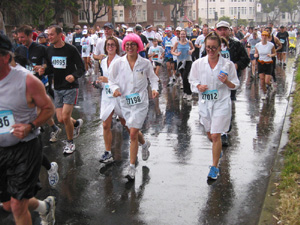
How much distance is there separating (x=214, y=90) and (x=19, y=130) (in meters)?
2.91

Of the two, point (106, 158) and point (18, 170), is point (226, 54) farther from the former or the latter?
point (18, 170)

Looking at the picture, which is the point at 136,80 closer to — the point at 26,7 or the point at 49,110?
the point at 49,110

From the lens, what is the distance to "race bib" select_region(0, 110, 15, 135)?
10.8 ft

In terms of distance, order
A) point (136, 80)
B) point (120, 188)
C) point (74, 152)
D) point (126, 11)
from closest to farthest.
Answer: point (120, 188)
point (136, 80)
point (74, 152)
point (126, 11)

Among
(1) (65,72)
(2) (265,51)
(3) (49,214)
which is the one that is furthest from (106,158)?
(2) (265,51)

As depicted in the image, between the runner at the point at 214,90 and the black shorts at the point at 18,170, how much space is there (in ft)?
8.64

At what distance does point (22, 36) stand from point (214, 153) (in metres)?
3.97

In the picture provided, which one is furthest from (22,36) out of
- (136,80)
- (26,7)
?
(26,7)

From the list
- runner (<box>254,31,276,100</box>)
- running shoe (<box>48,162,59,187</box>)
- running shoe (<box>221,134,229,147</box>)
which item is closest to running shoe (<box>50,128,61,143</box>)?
running shoe (<box>48,162,59,187</box>)

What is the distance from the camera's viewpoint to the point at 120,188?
5109mm

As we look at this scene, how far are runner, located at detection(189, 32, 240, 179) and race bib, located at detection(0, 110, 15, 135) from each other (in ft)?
9.02

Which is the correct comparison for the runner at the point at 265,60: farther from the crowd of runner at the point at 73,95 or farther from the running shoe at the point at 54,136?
the running shoe at the point at 54,136

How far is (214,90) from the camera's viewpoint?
5.30m

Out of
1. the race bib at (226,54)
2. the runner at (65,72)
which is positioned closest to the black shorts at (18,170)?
the runner at (65,72)
